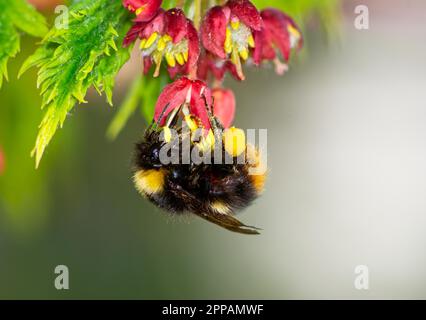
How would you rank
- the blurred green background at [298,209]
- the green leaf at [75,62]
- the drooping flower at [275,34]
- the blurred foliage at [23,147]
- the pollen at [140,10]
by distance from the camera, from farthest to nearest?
1. the blurred green background at [298,209]
2. the blurred foliage at [23,147]
3. the drooping flower at [275,34]
4. the pollen at [140,10]
5. the green leaf at [75,62]

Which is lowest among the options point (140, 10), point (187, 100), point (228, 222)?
point (228, 222)

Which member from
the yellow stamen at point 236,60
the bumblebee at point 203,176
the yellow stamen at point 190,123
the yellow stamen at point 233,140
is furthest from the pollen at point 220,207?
the yellow stamen at point 236,60

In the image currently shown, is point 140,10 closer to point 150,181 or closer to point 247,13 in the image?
point 247,13

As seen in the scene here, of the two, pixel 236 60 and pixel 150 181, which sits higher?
pixel 236 60

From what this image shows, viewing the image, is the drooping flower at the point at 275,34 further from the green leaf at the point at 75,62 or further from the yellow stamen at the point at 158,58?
the green leaf at the point at 75,62

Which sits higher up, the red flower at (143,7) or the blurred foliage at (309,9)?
the blurred foliage at (309,9)

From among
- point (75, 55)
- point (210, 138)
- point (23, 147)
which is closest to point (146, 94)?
point (210, 138)

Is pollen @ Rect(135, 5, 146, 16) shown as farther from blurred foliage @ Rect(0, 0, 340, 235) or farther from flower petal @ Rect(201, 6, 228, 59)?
flower petal @ Rect(201, 6, 228, 59)

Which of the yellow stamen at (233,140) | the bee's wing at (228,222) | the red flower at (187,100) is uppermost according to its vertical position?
the red flower at (187,100)
